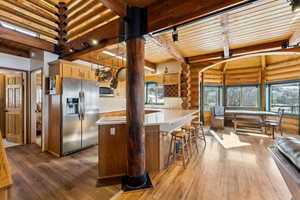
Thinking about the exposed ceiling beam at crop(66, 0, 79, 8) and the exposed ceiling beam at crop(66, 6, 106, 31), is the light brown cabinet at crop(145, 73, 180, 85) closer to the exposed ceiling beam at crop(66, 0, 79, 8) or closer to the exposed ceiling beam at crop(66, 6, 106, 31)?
the exposed ceiling beam at crop(66, 6, 106, 31)

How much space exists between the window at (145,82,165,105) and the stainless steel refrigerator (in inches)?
122

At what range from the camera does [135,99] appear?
212 cm

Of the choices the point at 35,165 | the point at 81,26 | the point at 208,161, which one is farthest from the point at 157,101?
the point at 35,165

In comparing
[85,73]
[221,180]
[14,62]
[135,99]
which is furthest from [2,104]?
[221,180]

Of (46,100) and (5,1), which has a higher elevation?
(5,1)

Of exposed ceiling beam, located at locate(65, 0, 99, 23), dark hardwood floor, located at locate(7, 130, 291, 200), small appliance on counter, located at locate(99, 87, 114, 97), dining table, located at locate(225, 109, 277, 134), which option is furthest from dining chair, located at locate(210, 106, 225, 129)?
exposed ceiling beam, located at locate(65, 0, 99, 23)

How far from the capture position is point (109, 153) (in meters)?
2.40

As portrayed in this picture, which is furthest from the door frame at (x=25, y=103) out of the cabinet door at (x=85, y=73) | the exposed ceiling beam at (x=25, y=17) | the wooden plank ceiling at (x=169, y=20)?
the cabinet door at (x=85, y=73)

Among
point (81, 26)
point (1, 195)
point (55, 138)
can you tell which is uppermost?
point (81, 26)

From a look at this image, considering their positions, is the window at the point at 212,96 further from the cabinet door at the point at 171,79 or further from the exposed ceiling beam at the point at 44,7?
the exposed ceiling beam at the point at 44,7

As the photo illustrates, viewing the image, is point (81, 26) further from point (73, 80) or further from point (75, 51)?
point (73, 80)

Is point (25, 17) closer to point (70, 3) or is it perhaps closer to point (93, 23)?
point (70, 3)

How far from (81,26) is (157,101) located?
4.24 meters

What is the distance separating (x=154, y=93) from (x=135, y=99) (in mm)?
4494
